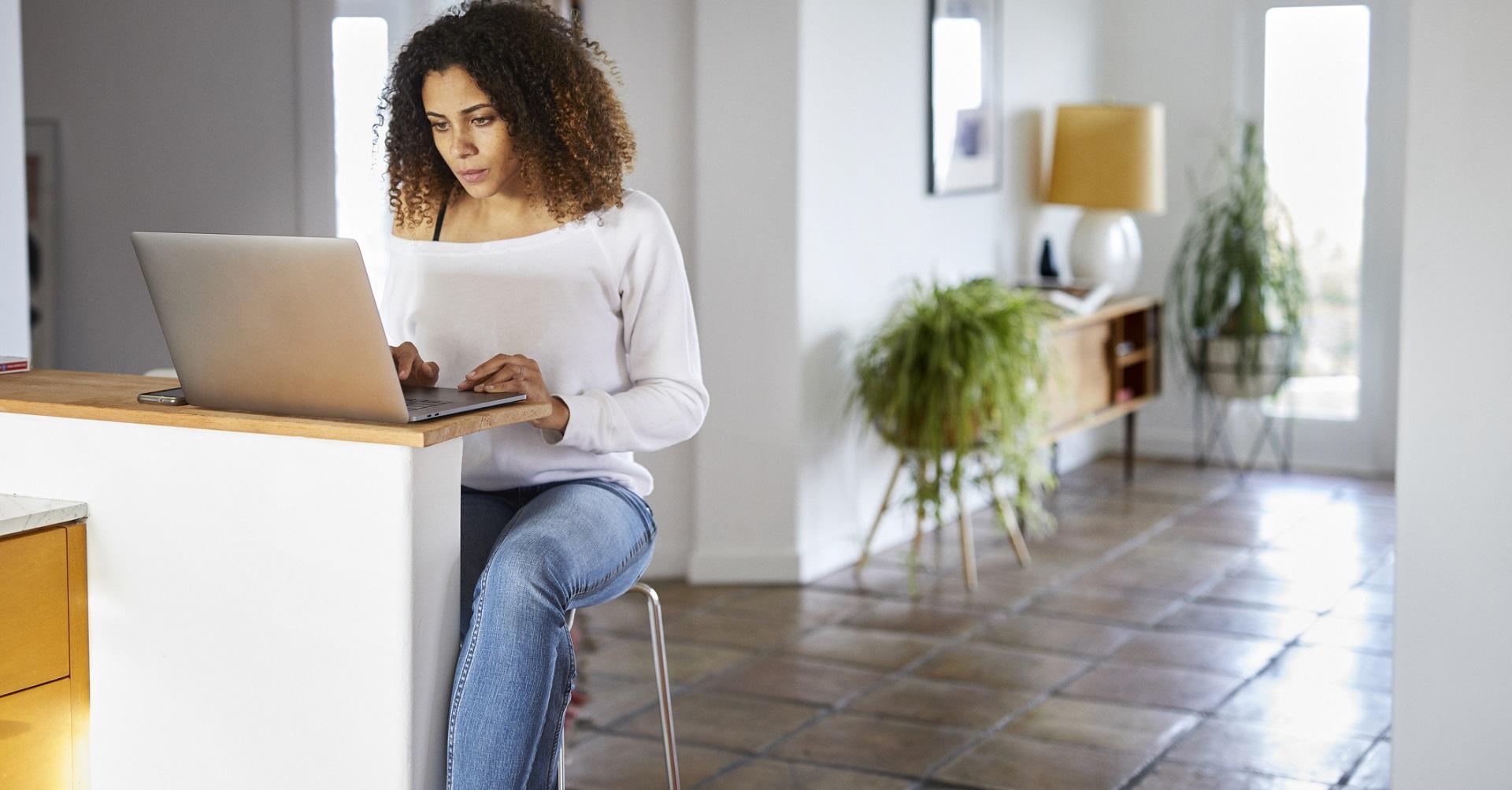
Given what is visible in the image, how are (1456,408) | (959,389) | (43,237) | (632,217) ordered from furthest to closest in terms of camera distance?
(959,389) → (43,237) → (1456,408) → (632,217)

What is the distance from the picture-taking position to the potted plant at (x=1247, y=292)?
601 cm

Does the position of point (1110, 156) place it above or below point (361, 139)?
above

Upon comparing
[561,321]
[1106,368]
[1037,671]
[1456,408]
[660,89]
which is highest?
[660,89]

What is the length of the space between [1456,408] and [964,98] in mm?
3172

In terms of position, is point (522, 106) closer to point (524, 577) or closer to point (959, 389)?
point (524, 577)

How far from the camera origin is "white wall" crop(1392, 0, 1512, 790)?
2.27 meters

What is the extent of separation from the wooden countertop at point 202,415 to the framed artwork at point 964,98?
11.1 feet

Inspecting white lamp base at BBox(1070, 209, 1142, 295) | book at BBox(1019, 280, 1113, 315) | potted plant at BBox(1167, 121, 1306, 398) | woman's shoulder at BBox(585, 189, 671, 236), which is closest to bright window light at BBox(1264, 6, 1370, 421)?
potted plant at BBox(1167, 121, 1306, 398)

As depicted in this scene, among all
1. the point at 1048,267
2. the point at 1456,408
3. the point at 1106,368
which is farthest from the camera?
the point at 1048,267

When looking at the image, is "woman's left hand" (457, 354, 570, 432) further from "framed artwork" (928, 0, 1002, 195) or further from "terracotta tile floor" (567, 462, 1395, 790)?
"framed artwork" (928, 0, 1002, 195)

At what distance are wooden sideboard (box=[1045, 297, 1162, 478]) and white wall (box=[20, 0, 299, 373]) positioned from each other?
9.36 ft

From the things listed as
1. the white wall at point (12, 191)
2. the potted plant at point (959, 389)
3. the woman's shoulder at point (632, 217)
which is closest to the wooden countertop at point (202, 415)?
the woman's shoulder at point (632, 217)

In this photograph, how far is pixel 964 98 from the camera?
531cm

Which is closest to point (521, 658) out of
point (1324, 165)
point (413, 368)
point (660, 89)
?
point (413, 368)
